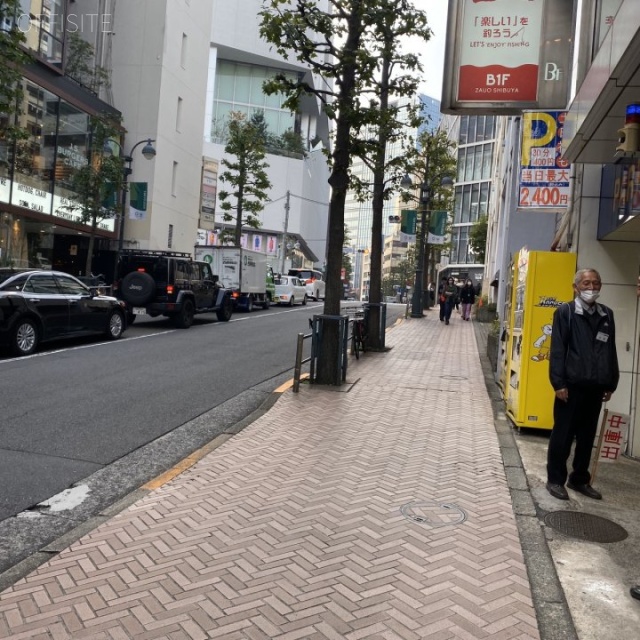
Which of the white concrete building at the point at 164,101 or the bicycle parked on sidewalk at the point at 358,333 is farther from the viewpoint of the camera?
the white concrete building at the point at 164,101

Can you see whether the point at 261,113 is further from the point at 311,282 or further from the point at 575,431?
the point at 575,431

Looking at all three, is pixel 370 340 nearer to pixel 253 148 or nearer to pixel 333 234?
pixel 333 234

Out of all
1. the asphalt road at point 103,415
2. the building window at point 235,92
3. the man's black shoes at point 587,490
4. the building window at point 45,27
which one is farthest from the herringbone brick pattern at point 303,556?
the building window at point 235,92

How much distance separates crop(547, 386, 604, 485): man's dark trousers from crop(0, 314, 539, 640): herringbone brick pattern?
0.56 m

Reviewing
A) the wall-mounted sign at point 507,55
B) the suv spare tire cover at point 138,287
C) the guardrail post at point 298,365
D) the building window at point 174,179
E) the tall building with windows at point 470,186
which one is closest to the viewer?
the wall-mounted sign at point 507,55

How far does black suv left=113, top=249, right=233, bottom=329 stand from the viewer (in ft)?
55.9

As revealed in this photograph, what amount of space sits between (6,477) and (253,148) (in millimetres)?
29831

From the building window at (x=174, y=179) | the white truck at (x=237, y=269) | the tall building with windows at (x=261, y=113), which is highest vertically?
the tall building with windows at (x=261, y=113)

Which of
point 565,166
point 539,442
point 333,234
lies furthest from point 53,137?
point 539,442

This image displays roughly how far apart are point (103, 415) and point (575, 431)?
5119 millimetres

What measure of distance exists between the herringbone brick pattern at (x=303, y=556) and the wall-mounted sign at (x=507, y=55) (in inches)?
153

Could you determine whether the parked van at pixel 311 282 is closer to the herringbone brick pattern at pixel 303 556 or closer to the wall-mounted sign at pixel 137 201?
the wall-mounted sign at pixel 137 201

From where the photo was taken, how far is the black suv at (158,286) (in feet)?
55.9

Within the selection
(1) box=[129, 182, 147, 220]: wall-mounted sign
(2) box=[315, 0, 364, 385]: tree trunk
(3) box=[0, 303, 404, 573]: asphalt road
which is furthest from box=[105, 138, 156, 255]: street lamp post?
(2) box=[315, 0, 364, 385]: tree trunk
